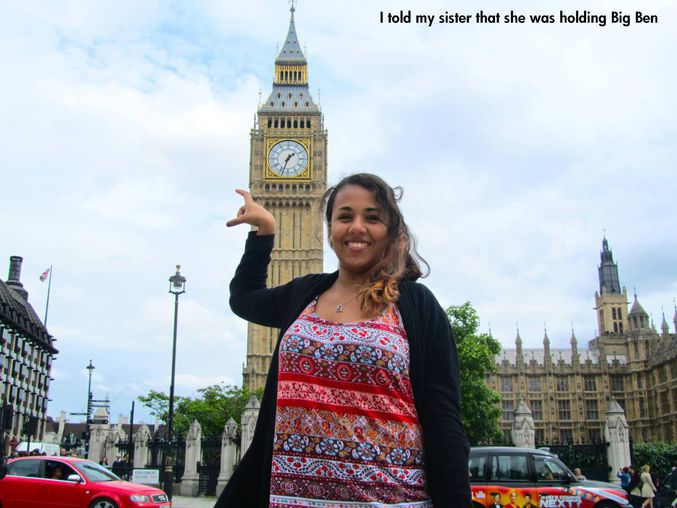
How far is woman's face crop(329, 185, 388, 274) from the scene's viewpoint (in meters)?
2.50

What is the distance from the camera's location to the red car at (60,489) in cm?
1193

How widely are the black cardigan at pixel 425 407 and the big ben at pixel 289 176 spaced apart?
63.6 metres

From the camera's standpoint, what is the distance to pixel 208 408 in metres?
46.6

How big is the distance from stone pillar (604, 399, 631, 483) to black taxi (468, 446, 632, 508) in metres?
11.3

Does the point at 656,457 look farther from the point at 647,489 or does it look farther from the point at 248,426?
the point at 248,426

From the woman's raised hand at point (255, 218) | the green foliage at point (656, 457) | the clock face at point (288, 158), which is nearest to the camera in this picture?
the woman's raised hand at point (255, 218)

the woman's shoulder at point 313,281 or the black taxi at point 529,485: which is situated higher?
the woman's shoulder at point 313,281

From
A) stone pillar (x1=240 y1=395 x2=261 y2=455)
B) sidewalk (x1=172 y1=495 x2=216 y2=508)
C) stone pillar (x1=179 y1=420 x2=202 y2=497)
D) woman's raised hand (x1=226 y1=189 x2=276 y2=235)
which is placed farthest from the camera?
stone pillar (x1=240 y1=395 x2=261 y2=455)

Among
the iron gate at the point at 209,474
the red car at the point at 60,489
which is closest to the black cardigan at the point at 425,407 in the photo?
the red car at the point at 60,489

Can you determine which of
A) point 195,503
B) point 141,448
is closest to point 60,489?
point 195,503

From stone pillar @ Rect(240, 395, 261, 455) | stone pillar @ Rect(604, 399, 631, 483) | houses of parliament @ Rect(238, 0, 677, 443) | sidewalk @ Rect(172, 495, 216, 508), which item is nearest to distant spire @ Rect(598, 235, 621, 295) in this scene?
houses of parliament @ Rect(238, 0, 677, 443)

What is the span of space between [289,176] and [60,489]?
58.6 m

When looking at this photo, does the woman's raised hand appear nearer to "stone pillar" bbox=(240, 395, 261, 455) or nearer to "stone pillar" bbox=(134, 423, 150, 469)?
"stone pillar" bbox=(240, 395, 261, 455)

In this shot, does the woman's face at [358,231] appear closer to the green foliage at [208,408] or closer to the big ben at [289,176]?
the green foliage at [208,408]
